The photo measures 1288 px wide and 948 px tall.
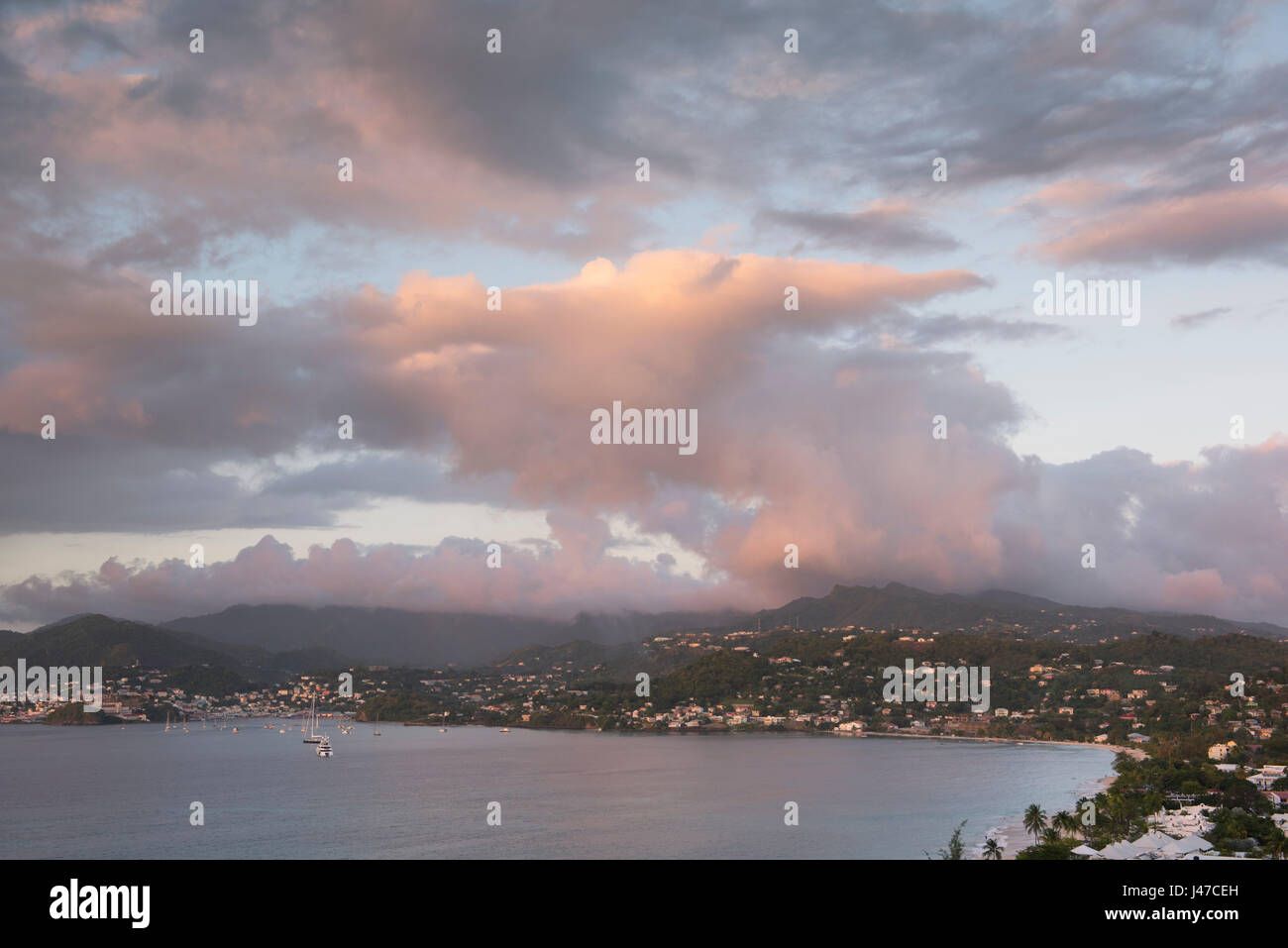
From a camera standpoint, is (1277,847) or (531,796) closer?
(1277,847)

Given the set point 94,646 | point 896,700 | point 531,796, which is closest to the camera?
point 531,796

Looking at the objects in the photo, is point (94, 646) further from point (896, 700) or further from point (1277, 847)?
point (1277, 847)

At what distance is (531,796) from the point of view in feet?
232

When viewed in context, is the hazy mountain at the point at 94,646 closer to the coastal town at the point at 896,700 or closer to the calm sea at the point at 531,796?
the coastal town at the point at 896,700

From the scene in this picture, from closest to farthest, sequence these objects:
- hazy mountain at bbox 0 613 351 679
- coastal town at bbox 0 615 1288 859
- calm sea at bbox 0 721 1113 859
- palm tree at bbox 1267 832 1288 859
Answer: palm tree at bbox 1267 832 1288 859
calm sea at bbox 0 721 1113 859
coastal town at bbox 0 615 1288 859
hazy mountain at bbox 0 613 351 679

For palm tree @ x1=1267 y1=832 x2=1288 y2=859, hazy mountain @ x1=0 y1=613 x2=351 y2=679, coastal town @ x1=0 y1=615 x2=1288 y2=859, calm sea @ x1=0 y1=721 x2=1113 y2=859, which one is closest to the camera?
palm tree @ x1=1267 y1=832 x2=1288 y2=859

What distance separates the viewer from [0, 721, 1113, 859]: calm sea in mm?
52344

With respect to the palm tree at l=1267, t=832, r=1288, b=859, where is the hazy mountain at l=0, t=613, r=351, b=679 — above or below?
below

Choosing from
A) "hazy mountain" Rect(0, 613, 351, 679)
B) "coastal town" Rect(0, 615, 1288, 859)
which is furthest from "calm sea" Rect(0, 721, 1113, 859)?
"hazy mountain" Rect(0, 613, 351, 679)

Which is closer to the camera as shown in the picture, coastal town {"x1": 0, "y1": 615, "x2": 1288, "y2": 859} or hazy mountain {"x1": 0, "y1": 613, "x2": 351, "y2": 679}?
coastal town {"x1": 0, "y1": 615, "x2": 1288, "y2": 859}

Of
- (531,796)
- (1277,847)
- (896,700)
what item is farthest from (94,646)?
(1277,847)

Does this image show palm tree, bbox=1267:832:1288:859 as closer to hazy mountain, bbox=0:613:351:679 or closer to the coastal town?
the coastal town
